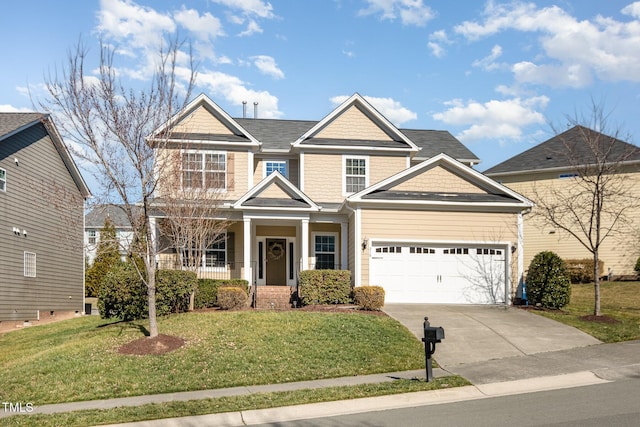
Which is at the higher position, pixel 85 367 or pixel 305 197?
pixel 305 197

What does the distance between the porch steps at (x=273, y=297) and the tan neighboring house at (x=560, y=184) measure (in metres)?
13.1

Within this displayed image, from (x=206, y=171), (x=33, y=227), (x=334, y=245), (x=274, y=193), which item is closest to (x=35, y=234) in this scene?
(x=33, y=227)

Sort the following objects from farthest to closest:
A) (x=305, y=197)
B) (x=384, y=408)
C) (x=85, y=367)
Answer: (x=305, y=197)
(x=85, y=367)
(x=384, y=408)

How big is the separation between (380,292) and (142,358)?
794cm

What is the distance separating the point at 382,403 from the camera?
9.98 m

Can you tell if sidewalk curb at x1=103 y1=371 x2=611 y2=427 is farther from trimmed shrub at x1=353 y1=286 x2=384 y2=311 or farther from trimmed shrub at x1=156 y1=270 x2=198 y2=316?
trimmed shrub at x1=156 y1=270 x2=198 y2=316

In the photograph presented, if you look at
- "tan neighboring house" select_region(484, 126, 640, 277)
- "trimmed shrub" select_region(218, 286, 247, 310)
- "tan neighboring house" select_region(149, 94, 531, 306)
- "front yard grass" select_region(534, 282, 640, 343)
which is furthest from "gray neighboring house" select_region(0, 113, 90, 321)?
"tan neighboring house" select_region(484, 126, 640, 277)

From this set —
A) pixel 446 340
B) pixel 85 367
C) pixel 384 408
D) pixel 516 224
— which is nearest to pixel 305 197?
pixel 516 224

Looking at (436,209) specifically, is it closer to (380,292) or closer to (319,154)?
(380,292)

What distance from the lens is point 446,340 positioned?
14.7 meters

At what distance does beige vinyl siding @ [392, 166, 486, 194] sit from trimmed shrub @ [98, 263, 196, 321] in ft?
27.5

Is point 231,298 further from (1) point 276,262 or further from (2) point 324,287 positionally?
(1) point 276,262

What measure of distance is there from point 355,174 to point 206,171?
20.6 feet

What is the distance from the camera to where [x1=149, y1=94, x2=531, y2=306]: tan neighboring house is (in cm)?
2048
